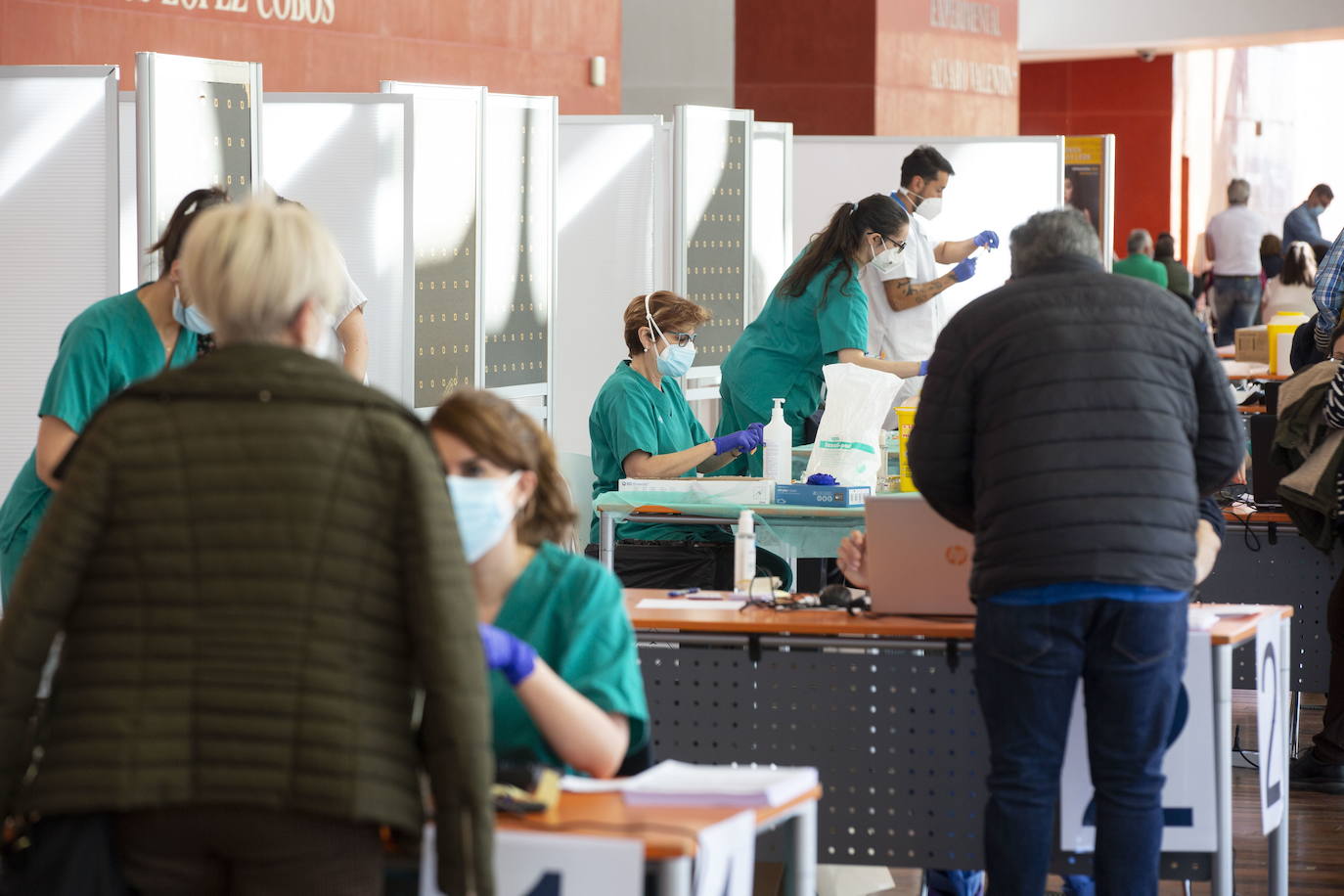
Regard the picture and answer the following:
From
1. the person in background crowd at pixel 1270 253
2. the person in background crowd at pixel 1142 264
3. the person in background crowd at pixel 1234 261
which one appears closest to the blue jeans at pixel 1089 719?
the person in background crowd at pixel 1270 253

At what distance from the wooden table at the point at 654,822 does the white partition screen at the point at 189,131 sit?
8.16ft

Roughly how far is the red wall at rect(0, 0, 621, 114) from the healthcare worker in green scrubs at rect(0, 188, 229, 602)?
9.81ft

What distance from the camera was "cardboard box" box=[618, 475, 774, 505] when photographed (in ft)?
14.1

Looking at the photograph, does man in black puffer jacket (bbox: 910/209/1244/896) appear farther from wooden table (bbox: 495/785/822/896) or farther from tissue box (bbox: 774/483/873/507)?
tissue box (bbox: 774/483/873/507)

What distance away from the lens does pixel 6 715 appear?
68.1 inches

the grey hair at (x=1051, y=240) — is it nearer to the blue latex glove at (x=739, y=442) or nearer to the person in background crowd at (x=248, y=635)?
the person in background crowd at (x=248, y=635)

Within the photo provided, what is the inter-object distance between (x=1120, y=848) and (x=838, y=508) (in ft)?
4.73

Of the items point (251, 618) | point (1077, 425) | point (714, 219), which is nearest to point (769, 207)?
point (714, 219)

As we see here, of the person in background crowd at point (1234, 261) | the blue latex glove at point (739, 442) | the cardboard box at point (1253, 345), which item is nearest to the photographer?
the blue latex glove at point (739, 442)

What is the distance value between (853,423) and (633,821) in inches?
94.5

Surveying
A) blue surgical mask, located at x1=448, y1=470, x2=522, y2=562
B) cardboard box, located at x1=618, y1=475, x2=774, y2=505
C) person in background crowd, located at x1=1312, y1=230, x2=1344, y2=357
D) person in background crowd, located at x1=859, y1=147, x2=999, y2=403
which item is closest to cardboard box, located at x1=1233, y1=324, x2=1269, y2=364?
person in background crowd, located at x1=859, y1=147, x2=999, y2=403

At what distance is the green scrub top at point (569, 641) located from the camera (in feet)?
7.00

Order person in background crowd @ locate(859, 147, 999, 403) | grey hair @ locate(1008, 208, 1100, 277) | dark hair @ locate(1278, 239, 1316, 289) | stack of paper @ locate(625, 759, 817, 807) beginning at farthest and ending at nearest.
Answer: dark hair @ locate(1278, 239, 1316, 289)
person in background crowd @ locate(859, 147, 999, 403)
grey hair @ locate(1008, 208, 1100, 277)
stack of paper @ locate(625, 759, 817, 807)

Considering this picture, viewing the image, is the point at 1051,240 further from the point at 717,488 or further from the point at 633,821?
the point at 717,488
